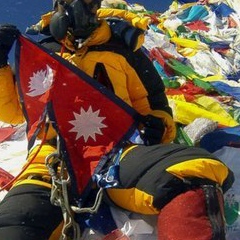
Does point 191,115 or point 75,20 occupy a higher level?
point 75,20

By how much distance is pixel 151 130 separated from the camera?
160 cm

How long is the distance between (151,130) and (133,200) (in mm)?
306

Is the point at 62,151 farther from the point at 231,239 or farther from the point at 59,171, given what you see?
the point at 231,239

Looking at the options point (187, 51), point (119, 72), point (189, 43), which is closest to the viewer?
point (119, 72)

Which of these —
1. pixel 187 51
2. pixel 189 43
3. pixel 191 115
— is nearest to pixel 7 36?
pixel 191 115

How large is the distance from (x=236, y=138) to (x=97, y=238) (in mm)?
642

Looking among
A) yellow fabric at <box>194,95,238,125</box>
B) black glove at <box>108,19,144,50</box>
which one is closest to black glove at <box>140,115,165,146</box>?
black glove at <box>108,19,144,50</box>

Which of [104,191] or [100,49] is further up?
[100,49]

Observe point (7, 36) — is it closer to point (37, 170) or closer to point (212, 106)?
point (37, 170)

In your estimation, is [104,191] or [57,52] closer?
[104,191]

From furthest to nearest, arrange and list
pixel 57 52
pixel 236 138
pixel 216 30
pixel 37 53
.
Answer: pixel 216 30 → pixel 236 138 → pixel 57 52 → pixel 37 53

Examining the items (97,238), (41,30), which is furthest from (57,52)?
(97,238)

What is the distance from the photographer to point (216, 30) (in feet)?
12.3

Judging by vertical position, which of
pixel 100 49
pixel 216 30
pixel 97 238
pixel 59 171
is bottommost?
pixel 216 30
